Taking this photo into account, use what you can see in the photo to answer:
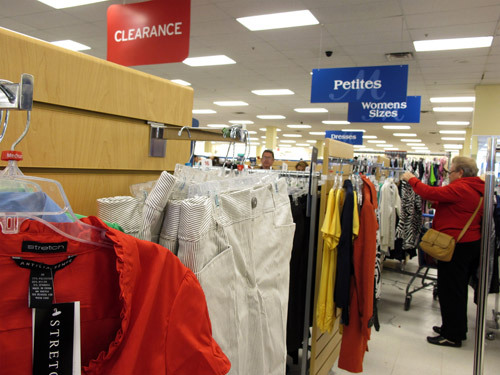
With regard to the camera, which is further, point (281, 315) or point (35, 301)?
point (281, 315)

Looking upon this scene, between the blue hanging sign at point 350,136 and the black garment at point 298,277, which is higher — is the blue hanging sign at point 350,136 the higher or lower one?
the higher one

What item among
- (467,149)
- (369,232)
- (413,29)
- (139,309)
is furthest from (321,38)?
(467,149)

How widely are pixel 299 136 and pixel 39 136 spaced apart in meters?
21.2

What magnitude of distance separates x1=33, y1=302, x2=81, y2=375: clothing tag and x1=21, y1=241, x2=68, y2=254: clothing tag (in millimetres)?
102

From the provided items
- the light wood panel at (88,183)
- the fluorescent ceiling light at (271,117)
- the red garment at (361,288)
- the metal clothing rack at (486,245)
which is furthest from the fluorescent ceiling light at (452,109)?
the light wood panel at (88,183)

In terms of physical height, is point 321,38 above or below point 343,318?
above

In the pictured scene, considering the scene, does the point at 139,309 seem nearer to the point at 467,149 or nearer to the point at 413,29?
the point at 413,29

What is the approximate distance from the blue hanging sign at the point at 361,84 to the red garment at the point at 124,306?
5067 mm

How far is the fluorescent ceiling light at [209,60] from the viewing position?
25.9ft

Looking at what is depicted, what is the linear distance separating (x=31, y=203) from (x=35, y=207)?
1cm

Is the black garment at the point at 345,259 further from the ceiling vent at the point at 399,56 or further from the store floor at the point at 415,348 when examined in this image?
the ceiling vent at the point at 399,56

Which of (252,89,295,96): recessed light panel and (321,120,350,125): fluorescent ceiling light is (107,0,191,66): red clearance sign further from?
(321,120,350,125): fluorescent ceiling light

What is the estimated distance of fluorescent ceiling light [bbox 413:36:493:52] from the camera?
240 inches

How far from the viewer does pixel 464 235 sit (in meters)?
3.60
